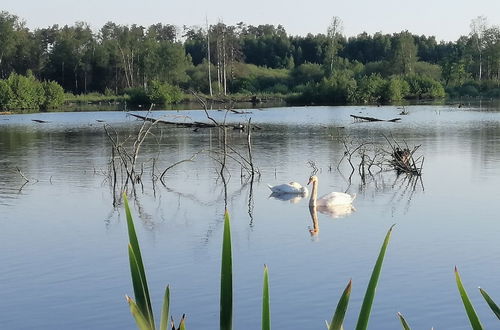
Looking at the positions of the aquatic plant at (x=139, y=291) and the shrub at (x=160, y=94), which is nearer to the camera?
the aquatic plant at (x=139, y=291)

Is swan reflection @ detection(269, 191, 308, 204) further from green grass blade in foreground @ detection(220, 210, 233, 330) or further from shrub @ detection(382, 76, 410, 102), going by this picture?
shrub @ detection(382, 76, 410, 102)

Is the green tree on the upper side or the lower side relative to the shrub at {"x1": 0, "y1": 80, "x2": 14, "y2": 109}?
upper

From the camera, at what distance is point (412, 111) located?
192 feet

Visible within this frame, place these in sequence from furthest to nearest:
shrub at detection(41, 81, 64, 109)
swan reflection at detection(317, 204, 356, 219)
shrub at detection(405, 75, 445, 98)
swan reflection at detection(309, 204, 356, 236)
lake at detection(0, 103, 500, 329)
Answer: shrub at detection(405, 75, 445, 98)
shrub at detection(41, 81, 64, 109)
swan reflection at detection(317, 204, 356, 219)
swan reflection at detection(309, 204, 356, 236)
lake at detection(0, 103, 500, 329)

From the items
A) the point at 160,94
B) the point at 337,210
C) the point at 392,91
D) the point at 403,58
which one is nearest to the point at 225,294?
the point at 337,210

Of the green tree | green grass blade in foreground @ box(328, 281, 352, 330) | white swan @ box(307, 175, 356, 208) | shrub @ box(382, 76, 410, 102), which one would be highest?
the green tree

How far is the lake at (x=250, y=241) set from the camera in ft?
32.7

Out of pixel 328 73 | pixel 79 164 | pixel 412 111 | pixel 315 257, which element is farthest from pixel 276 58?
pixel 315 257

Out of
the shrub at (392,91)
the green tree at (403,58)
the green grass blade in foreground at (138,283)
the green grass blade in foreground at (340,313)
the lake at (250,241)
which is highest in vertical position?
the green tree at (403,58)

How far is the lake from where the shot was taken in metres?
9.95

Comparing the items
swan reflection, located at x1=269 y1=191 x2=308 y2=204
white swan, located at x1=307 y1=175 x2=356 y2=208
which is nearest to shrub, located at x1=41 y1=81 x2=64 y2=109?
swan reflection, located at x1=269 y1=191 x2=308 y2=204

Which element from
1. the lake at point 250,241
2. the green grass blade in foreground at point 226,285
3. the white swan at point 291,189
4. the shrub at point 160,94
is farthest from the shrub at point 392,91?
the green grass blade in foreground at point 226,285

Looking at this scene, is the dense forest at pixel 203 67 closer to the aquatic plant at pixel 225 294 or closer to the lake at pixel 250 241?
the lake at pixel 250 241

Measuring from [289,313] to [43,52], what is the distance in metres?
99.2
